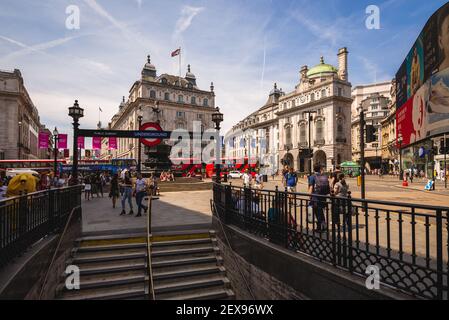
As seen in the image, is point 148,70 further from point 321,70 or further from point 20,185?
point 20,185

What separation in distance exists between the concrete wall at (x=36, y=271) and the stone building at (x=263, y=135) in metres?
66.7

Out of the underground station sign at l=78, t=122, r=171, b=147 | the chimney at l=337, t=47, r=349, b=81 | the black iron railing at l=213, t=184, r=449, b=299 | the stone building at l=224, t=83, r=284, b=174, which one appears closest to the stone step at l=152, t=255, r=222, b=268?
the black iron railing at l=213, t=184, r=449, b=299

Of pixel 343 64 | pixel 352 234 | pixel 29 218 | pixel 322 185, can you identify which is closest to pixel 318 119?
pixel 343 64

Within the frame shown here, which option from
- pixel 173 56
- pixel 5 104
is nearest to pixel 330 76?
pixel 173 56

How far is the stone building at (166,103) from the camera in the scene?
65875 mm

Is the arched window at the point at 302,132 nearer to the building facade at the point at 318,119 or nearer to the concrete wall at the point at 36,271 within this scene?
the building facade at the point at 318,119

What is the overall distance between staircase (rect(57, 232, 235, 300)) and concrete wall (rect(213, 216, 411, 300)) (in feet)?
1.23

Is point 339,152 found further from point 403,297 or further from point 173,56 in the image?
point 403,297

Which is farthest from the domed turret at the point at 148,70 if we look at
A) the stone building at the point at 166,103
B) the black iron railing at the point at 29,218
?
the black iron railing at the point at 29,218

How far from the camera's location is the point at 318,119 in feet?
203

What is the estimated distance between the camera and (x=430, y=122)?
1662 centimetres

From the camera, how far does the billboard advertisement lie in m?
14.8

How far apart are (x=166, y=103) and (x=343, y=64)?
46.2m
